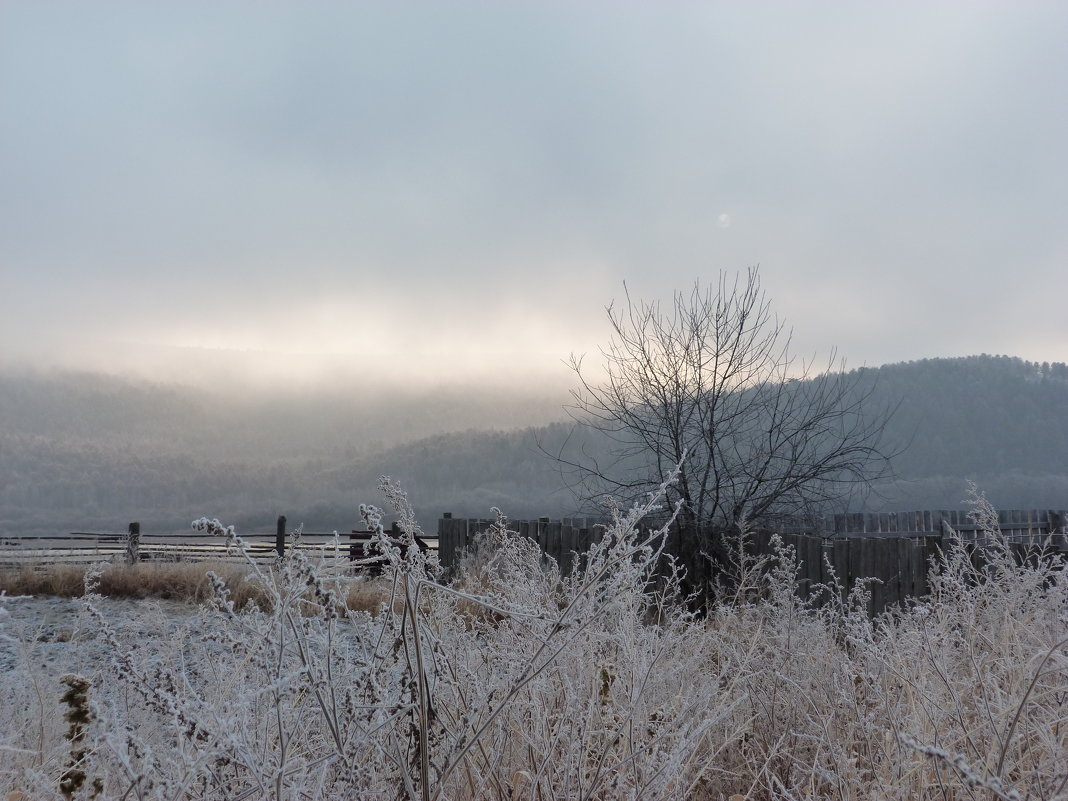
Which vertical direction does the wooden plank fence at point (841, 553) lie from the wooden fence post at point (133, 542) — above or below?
above

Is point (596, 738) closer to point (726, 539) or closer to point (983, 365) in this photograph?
point (726, 539)

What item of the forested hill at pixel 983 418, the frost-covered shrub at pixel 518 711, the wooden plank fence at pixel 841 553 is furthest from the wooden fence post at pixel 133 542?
the forested hill at pixel 983 418

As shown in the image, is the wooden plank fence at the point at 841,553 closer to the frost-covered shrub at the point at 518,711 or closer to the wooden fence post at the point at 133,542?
the frost-covered shrub at the point at 518,711

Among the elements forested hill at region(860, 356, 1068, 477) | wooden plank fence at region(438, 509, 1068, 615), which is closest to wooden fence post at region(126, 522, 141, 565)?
wooden plank fence at region(438, 509, 1068, 615)

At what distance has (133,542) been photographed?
17922 mm

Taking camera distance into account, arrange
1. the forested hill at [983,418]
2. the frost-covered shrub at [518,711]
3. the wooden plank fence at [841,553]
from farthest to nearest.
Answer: the forested hill at [983,418], the wooden plank fence at [841,553], the frost-covered shrub at [518,711]

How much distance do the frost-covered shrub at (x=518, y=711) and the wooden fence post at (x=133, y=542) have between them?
51.4ft

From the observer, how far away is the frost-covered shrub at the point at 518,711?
124cm

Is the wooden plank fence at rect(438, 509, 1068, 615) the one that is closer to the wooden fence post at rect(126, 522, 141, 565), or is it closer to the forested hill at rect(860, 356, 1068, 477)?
the wooden fence post at rect(126, 522, 141, 565)

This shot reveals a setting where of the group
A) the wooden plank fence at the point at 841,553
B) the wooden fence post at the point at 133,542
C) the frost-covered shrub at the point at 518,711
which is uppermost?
the frost-covered shrub at the point at 518,711

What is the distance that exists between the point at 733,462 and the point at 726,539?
110 cm

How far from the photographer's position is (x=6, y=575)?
12.7m

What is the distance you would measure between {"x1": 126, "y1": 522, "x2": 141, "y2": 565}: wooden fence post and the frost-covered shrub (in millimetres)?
15664

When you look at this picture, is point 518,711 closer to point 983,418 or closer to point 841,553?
point 841,553
